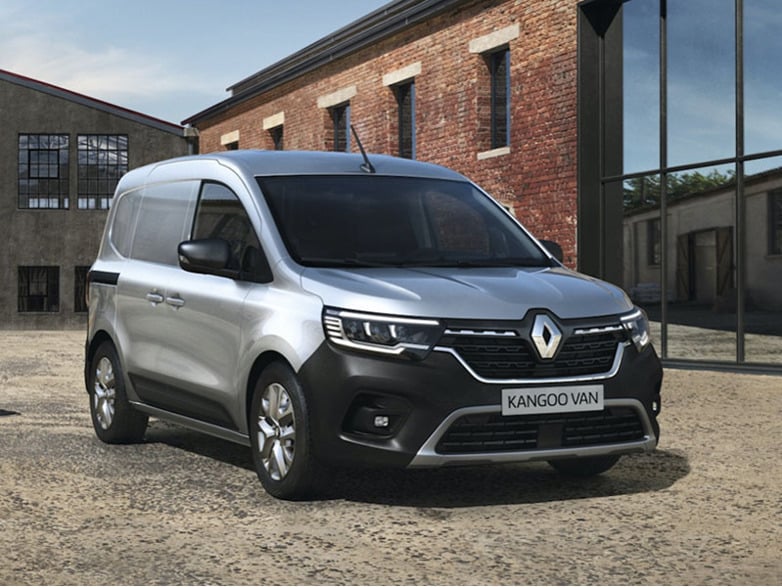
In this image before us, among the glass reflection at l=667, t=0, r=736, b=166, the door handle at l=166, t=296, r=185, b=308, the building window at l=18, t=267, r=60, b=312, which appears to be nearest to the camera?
the door handle at l=166, t=296, r=185, b=308

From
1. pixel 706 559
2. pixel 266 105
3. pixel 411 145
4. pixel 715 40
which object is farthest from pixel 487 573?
pixel 266 105

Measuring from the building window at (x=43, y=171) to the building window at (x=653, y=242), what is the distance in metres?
24.2

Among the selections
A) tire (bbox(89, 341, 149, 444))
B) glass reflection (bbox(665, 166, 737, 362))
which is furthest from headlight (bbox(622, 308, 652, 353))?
glass reflection (bbox(665, 166, 737, 362))

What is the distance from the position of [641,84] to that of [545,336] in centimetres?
1328

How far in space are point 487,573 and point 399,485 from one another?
2185 mm

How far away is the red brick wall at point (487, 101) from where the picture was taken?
790 inches

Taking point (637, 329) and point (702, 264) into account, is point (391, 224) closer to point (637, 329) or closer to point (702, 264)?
point (637, 329)

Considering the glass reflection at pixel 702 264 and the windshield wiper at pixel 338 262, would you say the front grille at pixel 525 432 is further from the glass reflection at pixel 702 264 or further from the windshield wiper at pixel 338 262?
the glass reflection at pixel 702 264

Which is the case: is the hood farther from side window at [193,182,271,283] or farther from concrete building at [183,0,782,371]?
concrete building at [183,0,782,371]

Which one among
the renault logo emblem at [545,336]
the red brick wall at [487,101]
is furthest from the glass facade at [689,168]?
the renault logo emblem at [545,336]

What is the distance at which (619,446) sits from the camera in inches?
270

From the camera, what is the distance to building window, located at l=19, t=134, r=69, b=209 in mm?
38750

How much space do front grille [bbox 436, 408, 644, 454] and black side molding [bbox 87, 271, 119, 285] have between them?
3532mm

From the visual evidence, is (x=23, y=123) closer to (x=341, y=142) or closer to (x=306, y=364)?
(x=341, y=142)
